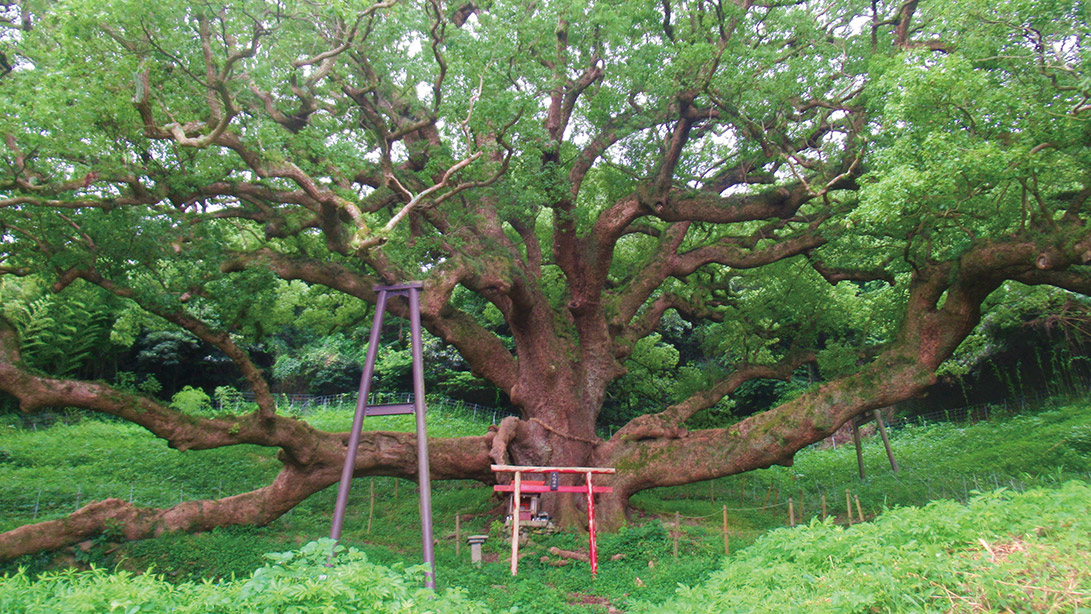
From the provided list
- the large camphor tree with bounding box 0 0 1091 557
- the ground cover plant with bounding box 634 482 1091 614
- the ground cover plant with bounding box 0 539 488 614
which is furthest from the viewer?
the large camphor tree with bounding box 0 0 1091 557

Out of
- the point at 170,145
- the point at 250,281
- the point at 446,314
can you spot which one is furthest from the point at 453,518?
the point at 170,145

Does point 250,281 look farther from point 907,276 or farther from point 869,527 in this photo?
point 907,276

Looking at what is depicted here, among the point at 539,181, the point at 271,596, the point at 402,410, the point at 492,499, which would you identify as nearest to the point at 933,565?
the point at 271,596

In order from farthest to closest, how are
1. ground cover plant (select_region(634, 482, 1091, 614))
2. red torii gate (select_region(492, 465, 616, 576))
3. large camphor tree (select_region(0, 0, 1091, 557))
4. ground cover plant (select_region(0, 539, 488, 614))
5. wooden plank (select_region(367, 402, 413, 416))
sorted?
red torii gate (select_region(492, 465, 616, 576)) → wooden plank (select_region(367, 402, 413, 416)) → large camphor tree (select_region(0, 0, 1091, 557)) → ground cover plant (select_region(634, 482, 1091, 614)) → ground cover plant (select_region(0, 539, 488, 614))

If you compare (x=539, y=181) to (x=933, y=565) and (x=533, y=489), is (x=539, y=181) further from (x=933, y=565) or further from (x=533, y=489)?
(x=933, y=565)

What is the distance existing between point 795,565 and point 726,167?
326 inches

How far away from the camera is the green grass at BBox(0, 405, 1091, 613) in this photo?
826 cm

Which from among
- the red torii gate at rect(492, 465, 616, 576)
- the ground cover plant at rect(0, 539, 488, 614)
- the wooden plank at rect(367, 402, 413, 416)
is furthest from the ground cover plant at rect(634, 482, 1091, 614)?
the wooden plank at rect(367, 402, 413, 416)

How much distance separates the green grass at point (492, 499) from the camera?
27.1 feet

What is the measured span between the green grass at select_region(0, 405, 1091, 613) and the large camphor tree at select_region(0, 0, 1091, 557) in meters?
0.99

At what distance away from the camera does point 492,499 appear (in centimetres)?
1299

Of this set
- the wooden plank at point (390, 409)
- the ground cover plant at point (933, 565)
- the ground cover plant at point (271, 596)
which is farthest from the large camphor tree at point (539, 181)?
the ground cover plant at point (271, 596)

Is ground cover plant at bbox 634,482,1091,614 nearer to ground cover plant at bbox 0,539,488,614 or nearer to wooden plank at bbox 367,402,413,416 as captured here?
ground cover plant at bbox 0,539,488,614

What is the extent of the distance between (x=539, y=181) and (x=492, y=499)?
6461 millimetres
